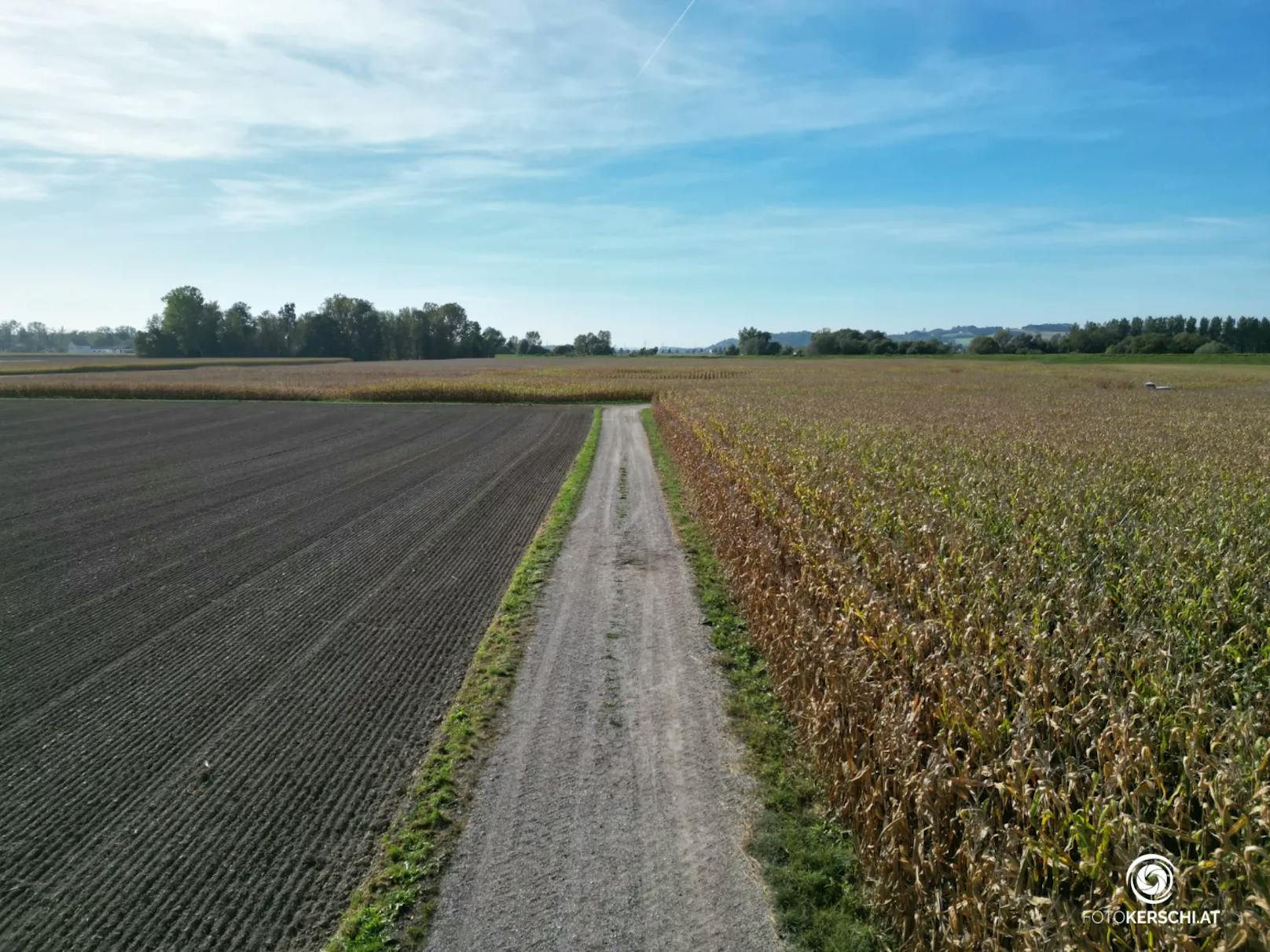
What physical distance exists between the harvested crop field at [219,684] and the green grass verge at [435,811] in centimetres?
18

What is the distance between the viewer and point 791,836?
17.3 ft

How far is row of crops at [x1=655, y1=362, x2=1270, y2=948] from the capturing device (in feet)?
9.77

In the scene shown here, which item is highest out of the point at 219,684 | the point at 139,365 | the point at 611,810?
the point at 139,365

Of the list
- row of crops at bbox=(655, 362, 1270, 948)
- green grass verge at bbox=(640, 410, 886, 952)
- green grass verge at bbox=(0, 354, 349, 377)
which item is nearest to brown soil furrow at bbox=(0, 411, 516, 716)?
green grass verge at bbox=(640, 410, 886, 952)

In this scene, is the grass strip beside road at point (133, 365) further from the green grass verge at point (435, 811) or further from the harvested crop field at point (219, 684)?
the green grass verge at point (435, 811)

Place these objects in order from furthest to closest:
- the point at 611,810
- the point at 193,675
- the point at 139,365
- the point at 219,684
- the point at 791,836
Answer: the point at 139,365 < the point at 193,675 < the point at 219,684 < the point at 611,810 < the point at 791,836

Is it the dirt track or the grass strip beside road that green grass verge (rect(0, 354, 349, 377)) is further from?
the dirt track

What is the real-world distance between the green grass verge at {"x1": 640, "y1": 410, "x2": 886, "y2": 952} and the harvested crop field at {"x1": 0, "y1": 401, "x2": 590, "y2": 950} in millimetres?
2773

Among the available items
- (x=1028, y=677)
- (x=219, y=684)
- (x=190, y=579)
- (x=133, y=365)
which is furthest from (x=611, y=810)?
(x=133, y=365)

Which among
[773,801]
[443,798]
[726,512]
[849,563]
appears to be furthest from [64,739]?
[726,512]

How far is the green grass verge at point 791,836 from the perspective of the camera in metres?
4.45

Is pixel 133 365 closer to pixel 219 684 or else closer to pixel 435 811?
pixel 219 684

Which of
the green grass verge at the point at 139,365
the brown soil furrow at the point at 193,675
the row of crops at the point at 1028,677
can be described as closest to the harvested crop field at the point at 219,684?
the brown soil furrow at the point at 193,675

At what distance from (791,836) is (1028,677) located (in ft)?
7.26
